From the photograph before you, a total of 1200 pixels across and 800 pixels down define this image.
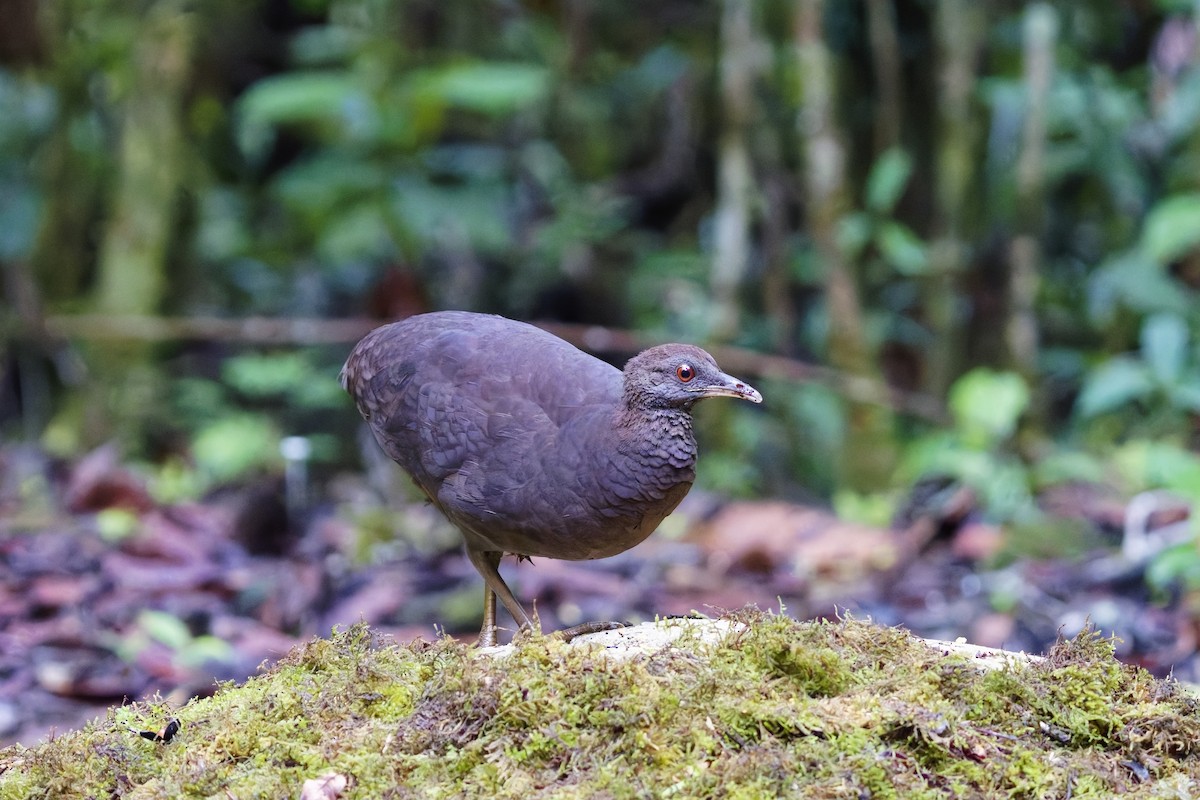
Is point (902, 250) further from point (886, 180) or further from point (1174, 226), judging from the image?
point (1174, 226)

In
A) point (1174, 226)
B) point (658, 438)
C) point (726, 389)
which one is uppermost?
point (726, 389)

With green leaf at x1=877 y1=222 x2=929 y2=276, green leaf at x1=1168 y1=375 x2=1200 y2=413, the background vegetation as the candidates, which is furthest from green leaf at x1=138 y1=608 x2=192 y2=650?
green leaf at x1=1168 y1=375 x2=1200 y2=413

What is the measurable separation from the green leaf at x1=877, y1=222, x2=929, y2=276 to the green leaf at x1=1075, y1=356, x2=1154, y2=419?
4.52 feet

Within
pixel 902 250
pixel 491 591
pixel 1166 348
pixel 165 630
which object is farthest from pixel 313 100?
pixel 1166 348

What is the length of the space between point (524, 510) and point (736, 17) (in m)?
5.38

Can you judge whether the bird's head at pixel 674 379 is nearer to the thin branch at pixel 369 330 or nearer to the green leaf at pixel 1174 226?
the thin branch at pixel 369 330

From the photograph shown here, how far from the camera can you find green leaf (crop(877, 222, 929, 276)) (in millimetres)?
8516

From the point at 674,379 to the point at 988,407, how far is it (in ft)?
13.1

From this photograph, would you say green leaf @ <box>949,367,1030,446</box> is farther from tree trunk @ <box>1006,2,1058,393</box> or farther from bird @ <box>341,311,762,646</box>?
bird @ <box>341,311,762,646</box>

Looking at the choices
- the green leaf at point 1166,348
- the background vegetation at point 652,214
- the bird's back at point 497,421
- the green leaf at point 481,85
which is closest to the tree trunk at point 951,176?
the background vegetation at point 652,214

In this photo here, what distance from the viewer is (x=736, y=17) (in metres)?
8.26

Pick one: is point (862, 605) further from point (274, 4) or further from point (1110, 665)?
point (274, 4)

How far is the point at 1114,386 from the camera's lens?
7.80 m

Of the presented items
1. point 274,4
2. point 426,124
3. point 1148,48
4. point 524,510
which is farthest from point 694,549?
point 274,4
